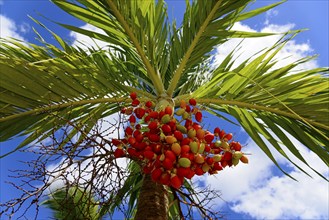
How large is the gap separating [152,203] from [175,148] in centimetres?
58

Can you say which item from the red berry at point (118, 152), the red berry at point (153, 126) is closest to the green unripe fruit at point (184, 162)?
the red berry at point (153, 126)

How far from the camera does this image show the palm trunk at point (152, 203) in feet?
8.47

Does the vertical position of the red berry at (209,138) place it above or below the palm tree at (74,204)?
above

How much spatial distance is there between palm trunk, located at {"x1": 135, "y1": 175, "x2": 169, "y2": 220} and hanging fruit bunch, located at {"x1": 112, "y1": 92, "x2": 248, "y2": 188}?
30cm

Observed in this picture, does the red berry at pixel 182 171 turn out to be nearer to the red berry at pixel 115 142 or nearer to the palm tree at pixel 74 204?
the red berry at pixel 115 142

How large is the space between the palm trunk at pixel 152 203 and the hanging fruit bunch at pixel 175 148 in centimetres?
30

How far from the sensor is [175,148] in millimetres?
2250

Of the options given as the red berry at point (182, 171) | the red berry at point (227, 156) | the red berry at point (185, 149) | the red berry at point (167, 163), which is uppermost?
the red berry at point (227, 156)

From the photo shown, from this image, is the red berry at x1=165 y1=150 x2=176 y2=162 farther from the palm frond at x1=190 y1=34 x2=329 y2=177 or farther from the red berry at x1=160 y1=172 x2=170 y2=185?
the palm frond at x1=190 y1=34 x2=329 y2=177

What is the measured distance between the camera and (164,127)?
2.38 m

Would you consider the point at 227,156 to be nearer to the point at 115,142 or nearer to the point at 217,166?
the point at 217,166

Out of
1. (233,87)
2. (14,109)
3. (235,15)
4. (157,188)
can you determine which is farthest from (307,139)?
(14,109)

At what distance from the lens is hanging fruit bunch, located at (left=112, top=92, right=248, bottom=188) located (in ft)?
7.48

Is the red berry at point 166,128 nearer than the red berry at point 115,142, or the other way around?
the red berry at point 166,128
